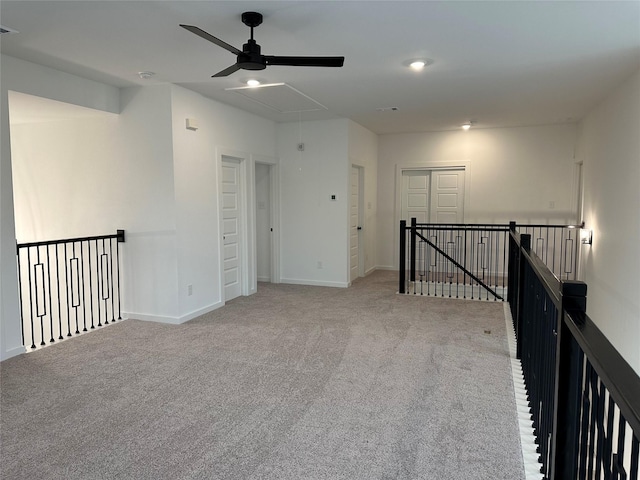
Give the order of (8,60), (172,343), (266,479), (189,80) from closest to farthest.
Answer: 1. (266,479)
2. (8,60)
3. (172,343)
4. (189,80)

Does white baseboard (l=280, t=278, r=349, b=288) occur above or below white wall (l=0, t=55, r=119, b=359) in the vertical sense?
below

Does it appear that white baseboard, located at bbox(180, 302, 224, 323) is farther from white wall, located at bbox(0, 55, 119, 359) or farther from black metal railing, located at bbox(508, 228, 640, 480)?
black metal railing, located at bbox(508, 228, 640, 480)

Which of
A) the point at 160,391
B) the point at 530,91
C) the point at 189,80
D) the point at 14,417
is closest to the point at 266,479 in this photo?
the point at 160,391

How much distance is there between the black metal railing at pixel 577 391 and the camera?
938 millimetres

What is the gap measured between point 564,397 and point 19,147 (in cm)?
645

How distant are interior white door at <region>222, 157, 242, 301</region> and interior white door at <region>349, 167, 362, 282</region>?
1836 mm

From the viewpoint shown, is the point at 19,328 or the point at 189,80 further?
the point at 189,80

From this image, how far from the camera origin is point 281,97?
17.3 ft

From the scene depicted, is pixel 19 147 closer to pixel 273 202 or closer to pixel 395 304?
pixel 273 202

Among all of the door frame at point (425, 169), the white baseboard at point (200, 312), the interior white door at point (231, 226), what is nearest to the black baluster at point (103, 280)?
the white baseboard at point (200, 312)

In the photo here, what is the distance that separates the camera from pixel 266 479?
2197 millimetres

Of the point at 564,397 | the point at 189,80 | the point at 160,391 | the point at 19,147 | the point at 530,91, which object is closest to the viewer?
the point at 564,397

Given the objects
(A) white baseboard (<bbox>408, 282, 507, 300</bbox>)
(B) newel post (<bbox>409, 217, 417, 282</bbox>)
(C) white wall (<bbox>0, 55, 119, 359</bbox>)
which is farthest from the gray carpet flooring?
(B) newel post (<bbox>409, 217, 417, 282</bbox>)

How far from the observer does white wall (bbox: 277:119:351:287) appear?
6.79 meters
